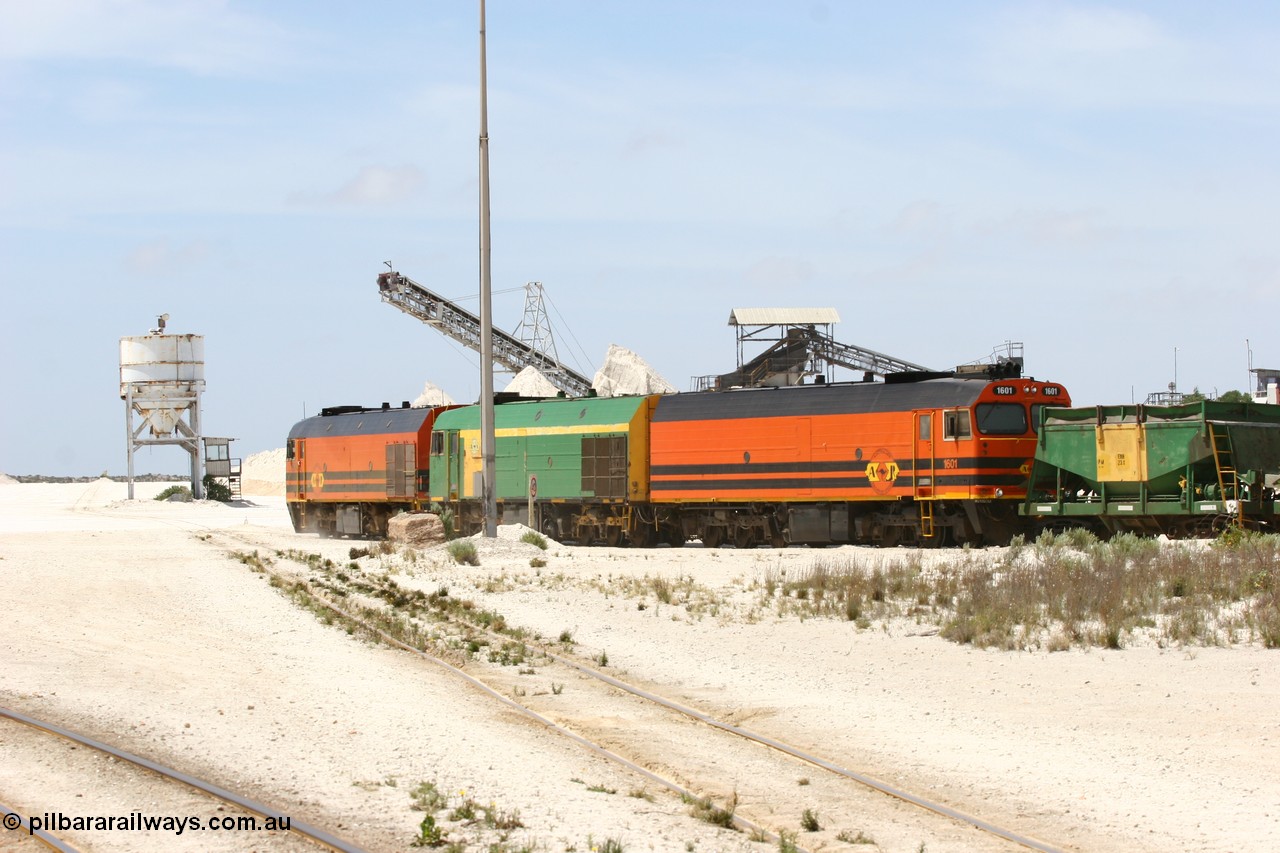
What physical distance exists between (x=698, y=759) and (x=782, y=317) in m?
59.7

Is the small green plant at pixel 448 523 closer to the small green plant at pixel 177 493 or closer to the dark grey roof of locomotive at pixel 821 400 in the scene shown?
the dark grey roof of locomotive at pixel 821 400

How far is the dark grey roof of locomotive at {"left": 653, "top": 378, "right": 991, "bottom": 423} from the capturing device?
3192 centimetres

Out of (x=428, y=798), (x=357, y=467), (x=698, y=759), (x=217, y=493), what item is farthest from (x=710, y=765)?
(x=217, y=493)

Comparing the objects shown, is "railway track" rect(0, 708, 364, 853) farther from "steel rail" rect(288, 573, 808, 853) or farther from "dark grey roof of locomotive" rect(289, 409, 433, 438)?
"dark grey roof of locomotive" rect(289, 409, 433, 438)

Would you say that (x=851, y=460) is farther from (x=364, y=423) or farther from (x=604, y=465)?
(x=364, y=423)

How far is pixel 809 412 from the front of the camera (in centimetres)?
3438

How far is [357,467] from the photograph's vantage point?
160ft

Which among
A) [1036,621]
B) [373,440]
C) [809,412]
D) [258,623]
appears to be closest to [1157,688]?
[1036,621]

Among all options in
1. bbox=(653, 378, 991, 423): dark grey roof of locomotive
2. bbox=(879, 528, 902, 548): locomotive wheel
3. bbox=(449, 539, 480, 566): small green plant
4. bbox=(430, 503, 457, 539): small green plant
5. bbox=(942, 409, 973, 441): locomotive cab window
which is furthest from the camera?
bbox=(430, 503, 457, 539): small green plant

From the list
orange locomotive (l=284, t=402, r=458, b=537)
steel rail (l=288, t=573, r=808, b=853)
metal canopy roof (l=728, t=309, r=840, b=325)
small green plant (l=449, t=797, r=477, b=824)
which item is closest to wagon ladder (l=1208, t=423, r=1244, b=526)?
steel rail (l=288, t=573, r=808, b=853)

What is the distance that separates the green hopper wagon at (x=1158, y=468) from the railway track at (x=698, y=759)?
1617cm

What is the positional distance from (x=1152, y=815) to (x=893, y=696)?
522cm

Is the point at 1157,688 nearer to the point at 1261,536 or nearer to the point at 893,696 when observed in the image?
the point at 893,696

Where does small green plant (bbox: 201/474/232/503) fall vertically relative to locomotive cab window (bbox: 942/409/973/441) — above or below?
below
